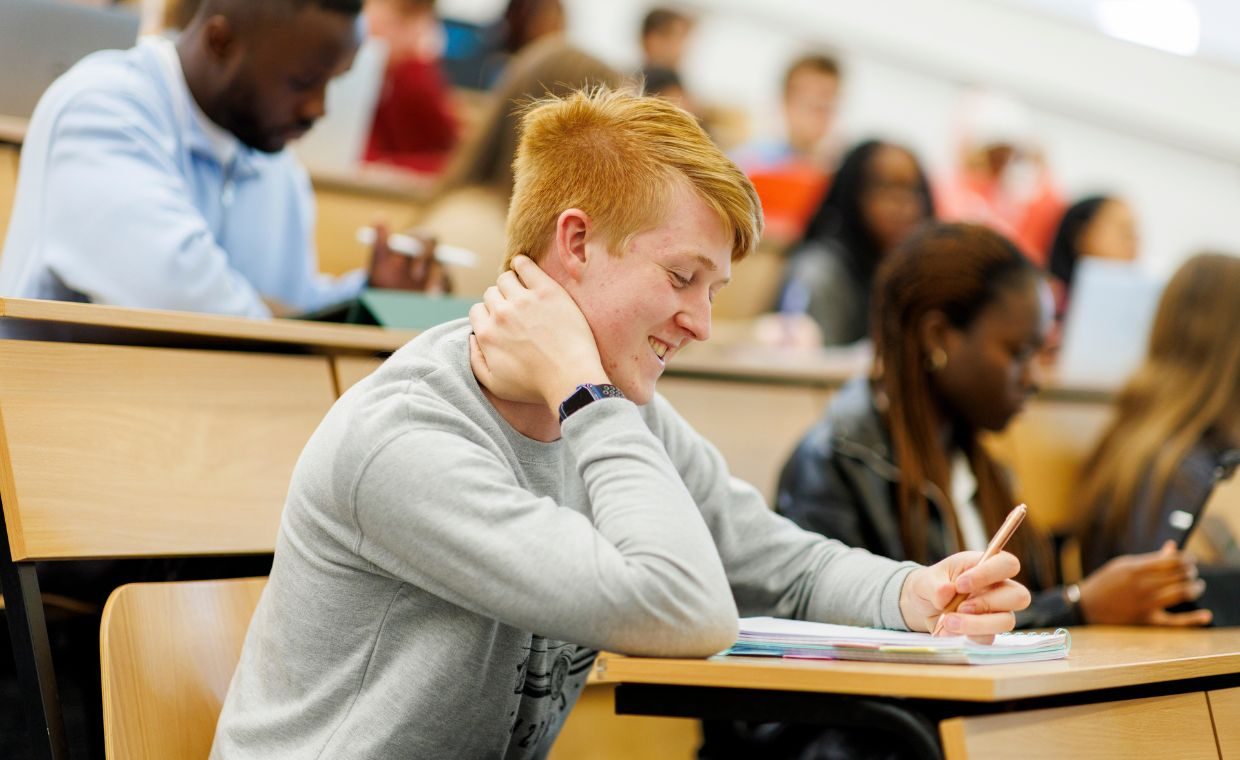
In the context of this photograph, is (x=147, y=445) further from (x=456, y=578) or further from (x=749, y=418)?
(x=749, y=418)

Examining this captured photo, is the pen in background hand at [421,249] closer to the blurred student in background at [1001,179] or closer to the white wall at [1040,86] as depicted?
the blurred student in background at [1001,179]

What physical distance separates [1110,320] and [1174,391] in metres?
0.65

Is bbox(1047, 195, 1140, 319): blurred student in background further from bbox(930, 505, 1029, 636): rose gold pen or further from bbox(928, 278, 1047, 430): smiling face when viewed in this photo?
bbox(930, 505, 1029, 636): rose gold pen

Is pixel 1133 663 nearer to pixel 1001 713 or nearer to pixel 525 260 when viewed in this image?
pixel 1001 713

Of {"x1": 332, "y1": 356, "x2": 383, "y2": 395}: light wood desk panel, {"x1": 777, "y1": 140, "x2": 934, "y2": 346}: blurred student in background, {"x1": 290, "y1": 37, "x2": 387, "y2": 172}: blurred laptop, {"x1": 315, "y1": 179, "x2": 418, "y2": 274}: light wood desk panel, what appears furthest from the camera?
{"x1": 777, "y1": 140, "x2": 934, "y2": 346}: blurred student in background

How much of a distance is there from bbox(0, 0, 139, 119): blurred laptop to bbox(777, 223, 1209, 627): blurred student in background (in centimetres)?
134

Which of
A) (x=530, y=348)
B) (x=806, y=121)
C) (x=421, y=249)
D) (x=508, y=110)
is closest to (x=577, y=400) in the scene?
(x=530, y=348)

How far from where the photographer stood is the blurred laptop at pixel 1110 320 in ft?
10.6

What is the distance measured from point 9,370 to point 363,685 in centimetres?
56

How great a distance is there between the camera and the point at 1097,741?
3.66ft

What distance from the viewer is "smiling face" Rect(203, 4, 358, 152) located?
6.75ft

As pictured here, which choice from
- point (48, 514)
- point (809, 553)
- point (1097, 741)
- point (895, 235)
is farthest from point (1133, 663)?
point (895, 235)

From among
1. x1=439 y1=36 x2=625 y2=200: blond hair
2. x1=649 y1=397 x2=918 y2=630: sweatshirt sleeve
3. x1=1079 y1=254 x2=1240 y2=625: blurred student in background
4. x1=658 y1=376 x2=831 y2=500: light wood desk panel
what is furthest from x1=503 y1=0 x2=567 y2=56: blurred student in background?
x1=649 y1=397 x2=918 y2=630: sweatshirt sleeve

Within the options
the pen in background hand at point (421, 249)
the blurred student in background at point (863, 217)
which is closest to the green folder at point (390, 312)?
the pen in background hand at point (421, 249)
